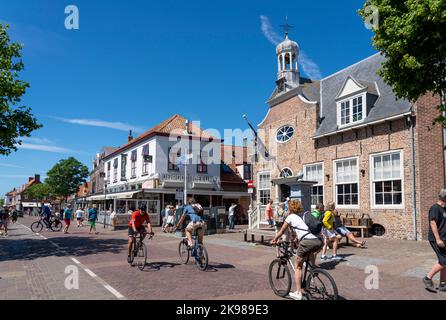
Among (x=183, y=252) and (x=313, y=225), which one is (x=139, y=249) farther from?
(x=313, y=225)

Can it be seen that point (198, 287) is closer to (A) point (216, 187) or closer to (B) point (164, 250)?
(B) point (164, 250)

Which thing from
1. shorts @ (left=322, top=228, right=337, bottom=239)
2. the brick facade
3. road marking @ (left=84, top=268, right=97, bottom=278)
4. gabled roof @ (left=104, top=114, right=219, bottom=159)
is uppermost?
gabled roof @ (left=104, top=114, right=219, bottom=159)

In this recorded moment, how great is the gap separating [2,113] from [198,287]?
36.9ft

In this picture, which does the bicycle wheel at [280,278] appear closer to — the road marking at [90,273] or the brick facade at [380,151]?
the road marking at [90,273]

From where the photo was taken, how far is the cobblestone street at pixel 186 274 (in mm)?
7035

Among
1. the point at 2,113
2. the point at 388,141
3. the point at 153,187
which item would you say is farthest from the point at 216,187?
the point at 2,113

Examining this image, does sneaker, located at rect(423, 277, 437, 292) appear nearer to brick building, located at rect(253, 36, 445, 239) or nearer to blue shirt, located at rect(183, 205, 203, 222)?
blue shirt, located at rect(183, 205, 203, 222)

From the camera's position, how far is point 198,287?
7.57 metres

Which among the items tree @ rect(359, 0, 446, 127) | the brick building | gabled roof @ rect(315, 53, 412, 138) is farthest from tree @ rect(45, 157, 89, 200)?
tree @ rect(359, 0, 446, 127)

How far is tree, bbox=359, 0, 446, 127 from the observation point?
8.58m

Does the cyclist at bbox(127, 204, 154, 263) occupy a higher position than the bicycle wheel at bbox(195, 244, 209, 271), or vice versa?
the cyclist at bbox(127, 204, 154, 263)

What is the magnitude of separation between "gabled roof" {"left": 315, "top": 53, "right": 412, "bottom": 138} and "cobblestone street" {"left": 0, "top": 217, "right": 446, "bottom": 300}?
6.11 metres

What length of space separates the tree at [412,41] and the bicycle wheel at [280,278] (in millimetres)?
5897
